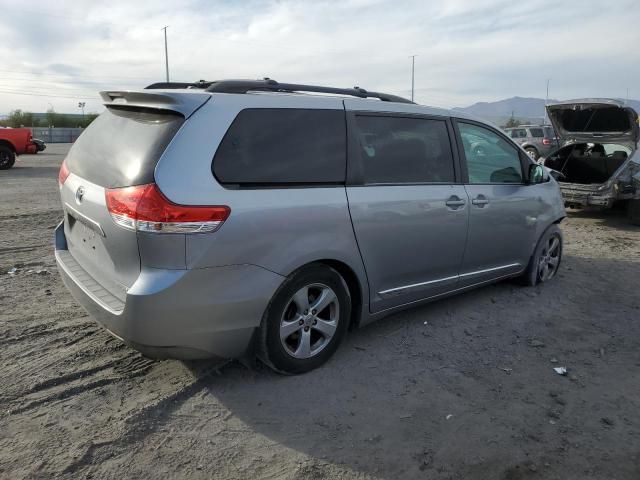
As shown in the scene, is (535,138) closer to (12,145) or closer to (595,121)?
(595,121)

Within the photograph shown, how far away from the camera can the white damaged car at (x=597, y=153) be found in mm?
8992

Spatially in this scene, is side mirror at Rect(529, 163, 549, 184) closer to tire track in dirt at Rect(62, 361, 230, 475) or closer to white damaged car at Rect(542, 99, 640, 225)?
tire track in dirt at Rect(62, 361, 230, 475)

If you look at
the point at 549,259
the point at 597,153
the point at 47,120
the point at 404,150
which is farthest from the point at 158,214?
the point at 47,120

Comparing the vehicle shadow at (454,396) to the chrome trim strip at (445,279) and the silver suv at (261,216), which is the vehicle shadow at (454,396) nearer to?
the silver suv at (261,216)

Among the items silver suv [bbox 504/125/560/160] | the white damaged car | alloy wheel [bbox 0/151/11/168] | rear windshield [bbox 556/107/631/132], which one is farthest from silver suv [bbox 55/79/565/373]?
silver suv [bbox 504/125/560/160]

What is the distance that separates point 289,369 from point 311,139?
4.84ft

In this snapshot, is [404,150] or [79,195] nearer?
[79,195]

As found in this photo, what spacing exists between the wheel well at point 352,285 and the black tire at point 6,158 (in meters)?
16.7

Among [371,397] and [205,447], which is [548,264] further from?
[205,447]

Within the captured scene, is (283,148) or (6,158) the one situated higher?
(283,148)

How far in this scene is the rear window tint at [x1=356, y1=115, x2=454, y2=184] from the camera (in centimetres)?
373

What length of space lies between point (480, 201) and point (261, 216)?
2.23 meters

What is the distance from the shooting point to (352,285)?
3705 mm

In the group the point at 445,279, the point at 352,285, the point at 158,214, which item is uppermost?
the point at 158,214
